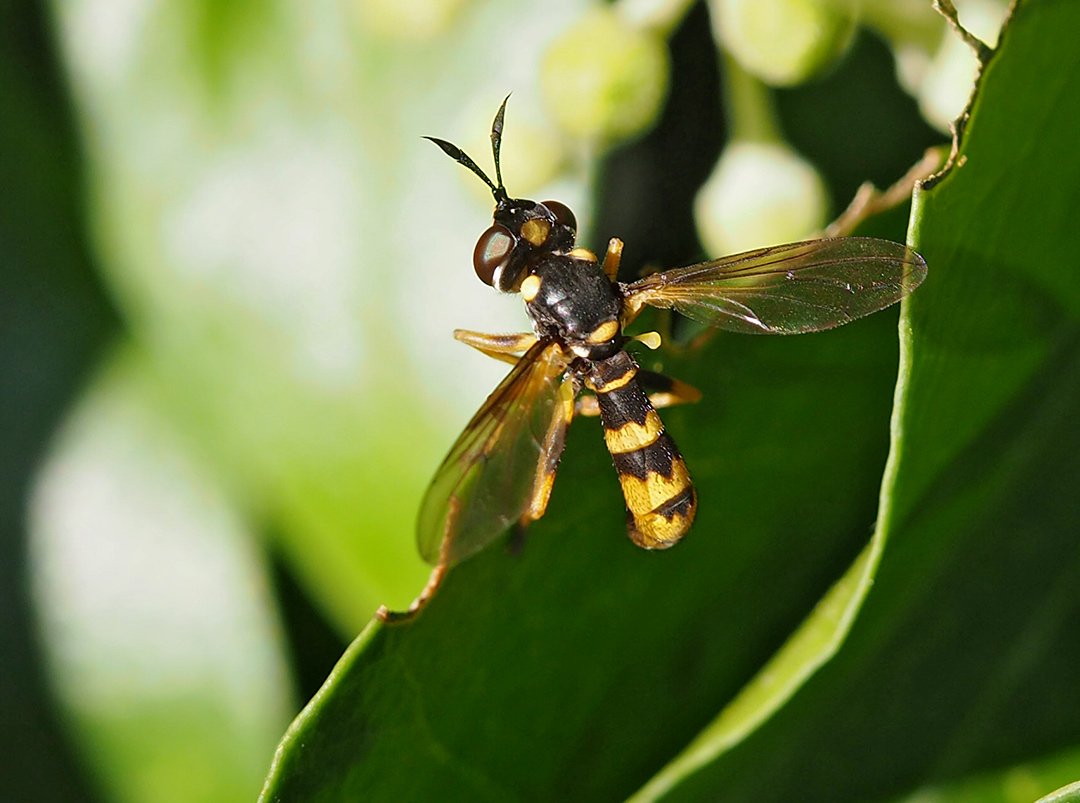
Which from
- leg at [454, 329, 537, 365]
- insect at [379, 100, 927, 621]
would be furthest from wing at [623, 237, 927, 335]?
leg at [454, 329, 537, 365]

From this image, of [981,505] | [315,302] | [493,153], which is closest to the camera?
[981,505]

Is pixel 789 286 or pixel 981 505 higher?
pixel 789 286

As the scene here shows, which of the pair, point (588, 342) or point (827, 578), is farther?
point (588, 342)

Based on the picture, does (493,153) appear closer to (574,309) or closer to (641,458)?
(574,309)

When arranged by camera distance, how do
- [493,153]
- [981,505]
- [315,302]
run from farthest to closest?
[315,302] < [493,153] < [981,505]

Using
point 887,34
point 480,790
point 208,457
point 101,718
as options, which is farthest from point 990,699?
point 101,718

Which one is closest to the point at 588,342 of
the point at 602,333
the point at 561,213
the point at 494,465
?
the point at 602,333

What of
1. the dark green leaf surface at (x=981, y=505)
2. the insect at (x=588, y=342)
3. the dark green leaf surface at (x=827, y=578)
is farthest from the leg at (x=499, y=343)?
the dark green leaf surface at (x=981, y=505)

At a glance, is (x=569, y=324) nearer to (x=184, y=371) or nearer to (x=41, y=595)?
(x=184, y=371)
